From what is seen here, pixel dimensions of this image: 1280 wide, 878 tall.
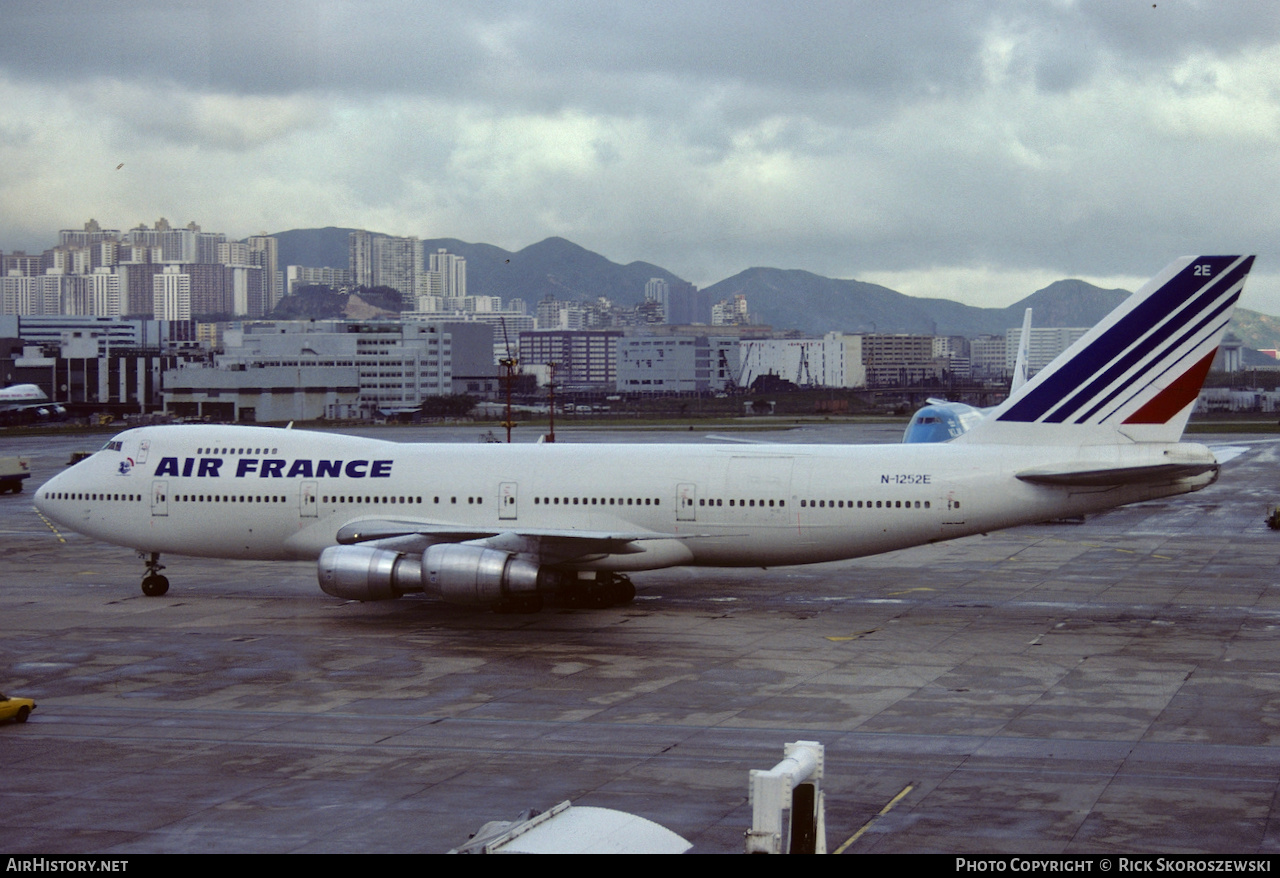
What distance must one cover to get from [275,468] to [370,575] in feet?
21.7

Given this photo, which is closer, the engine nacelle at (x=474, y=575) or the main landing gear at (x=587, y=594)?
the engine nacelle at (x=474, y=575)

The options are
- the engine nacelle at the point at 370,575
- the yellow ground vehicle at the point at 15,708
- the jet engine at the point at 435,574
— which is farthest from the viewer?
the engine nacelle at the point at 370,575

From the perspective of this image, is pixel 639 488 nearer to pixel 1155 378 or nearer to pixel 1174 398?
pixel 1155 378

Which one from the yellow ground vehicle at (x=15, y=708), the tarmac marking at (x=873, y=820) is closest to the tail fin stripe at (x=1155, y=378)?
the tarmac marking at (x=873, y=820)

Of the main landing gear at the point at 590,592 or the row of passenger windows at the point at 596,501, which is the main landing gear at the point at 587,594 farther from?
the row of passenger windows at the point at 596,501

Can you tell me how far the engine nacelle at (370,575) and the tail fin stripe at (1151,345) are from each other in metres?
18.1

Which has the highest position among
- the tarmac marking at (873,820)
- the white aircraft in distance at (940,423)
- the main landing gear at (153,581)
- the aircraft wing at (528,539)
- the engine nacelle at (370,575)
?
the white aircraft in distance at (940,423)

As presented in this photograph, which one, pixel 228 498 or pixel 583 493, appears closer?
pixel 583 493

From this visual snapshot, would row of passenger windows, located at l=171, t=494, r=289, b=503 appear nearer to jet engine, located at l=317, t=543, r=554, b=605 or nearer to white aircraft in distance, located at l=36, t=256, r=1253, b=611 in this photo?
white aircraft in distance, located at l=36, t=256, r=1253, b=611

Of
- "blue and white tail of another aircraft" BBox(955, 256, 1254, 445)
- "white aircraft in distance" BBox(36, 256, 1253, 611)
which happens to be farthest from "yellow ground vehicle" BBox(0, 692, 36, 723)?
"blue and white tail of another aircraft" BBox(955, 256, 1254, 445)

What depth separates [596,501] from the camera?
37.6m

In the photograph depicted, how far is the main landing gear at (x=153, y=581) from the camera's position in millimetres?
40125

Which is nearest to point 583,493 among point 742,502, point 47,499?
point 742,502

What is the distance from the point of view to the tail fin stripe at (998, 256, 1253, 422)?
33.5 meters
